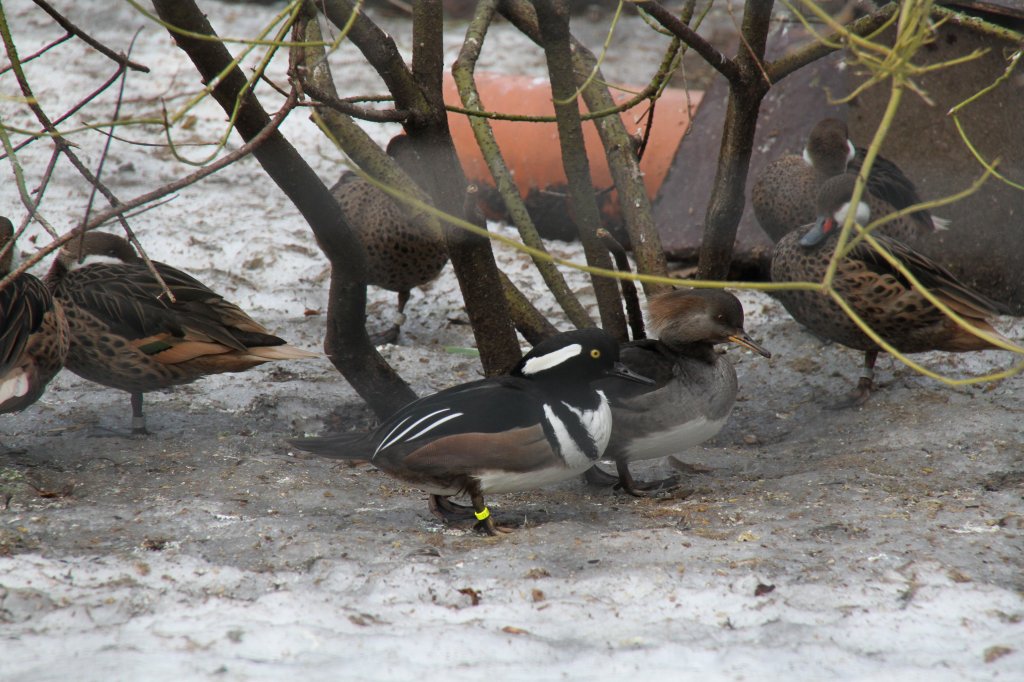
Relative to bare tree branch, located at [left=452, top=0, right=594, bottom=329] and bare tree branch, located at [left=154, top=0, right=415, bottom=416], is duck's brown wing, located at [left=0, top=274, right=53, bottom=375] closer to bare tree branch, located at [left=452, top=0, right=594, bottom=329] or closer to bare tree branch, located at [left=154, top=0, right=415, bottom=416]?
bare tree branch, located at [left=154, top=0, right=415, bottom=416]

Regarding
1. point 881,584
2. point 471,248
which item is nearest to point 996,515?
point 881,584

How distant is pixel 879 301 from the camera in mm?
4250

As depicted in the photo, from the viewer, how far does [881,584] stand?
2.54 m

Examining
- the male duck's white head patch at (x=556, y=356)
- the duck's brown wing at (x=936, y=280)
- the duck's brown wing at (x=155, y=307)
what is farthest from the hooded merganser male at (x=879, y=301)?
the duck's brown wing at (x=155, y=307)

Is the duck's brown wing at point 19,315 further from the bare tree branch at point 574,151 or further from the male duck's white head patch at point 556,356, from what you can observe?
the bare tree branch at point 574,151

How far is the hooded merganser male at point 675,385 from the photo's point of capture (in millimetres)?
3648

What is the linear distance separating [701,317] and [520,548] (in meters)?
1.35

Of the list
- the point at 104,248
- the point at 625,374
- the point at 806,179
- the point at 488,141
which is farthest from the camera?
the point at 806,179

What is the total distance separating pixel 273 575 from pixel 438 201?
148 centimetres

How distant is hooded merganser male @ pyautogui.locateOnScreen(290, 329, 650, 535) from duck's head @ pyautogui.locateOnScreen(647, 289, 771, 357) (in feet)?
1.81

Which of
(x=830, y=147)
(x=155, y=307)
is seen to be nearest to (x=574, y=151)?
(x=155, y=307)

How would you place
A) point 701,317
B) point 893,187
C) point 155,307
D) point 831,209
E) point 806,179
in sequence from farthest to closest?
point 806,179 < point 893,187 < point 831,209 < point 155,307 < point 701,317

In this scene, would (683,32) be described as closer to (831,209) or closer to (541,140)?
(831,209)

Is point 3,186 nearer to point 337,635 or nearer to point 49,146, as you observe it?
point 49,146
